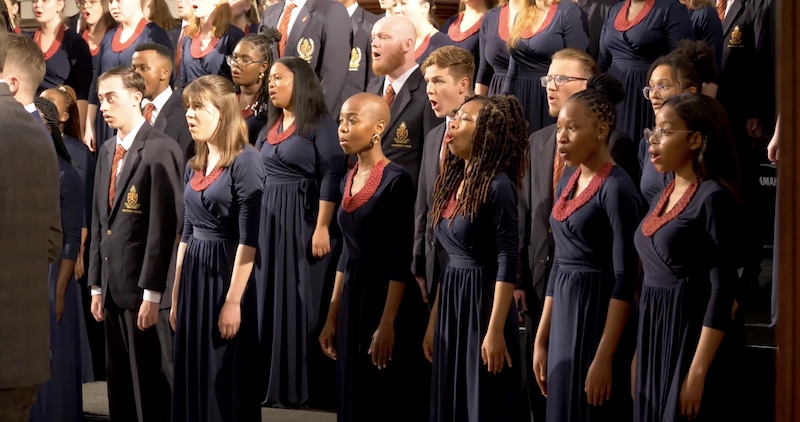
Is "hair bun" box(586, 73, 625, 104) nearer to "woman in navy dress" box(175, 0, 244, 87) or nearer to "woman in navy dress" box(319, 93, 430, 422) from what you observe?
"woman in navy dress" box(319, 93, 430, 422)

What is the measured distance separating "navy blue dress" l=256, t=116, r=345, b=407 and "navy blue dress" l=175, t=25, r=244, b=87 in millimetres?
816

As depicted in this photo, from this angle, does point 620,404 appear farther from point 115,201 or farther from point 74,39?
point 74,39

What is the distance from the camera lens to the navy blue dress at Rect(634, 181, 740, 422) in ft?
9.94

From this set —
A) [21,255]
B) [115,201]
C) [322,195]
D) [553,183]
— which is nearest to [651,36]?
[553,183]

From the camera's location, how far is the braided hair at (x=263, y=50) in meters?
4.86

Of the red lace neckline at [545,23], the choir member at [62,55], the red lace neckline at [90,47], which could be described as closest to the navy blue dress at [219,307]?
the red lace neckline at [545,23]

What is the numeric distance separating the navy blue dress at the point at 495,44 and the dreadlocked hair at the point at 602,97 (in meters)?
0.90

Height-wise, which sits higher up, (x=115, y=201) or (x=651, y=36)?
(x=651, y=36)

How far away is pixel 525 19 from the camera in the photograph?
4.36 m

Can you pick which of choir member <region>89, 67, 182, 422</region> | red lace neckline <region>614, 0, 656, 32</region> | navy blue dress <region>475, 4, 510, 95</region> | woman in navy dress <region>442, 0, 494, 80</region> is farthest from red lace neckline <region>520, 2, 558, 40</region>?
choir member <region>89, 67, 182, 422</region>

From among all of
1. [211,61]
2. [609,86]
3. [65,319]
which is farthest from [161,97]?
[609,86]

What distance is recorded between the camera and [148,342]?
4293 mm

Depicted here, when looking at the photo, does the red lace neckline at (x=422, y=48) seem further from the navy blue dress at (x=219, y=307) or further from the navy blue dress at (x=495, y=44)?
the navy blue dress at (x=219, y=307)

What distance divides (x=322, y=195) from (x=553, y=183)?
112cm
